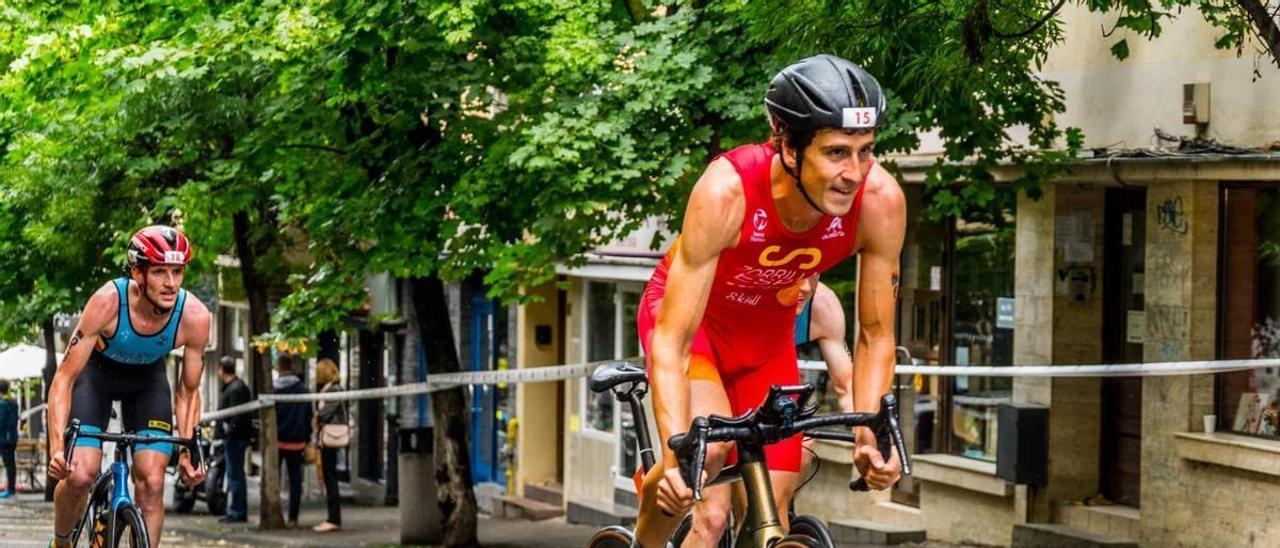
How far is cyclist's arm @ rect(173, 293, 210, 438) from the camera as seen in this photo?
394 inches

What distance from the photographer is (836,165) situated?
5.79 metres

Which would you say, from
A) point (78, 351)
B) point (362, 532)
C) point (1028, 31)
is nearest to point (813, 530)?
point (78, 351)

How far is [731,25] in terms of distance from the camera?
14.4 m

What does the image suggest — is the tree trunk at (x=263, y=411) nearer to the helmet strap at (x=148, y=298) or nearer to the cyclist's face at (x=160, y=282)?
the helmet strap at (x=148, y=298)

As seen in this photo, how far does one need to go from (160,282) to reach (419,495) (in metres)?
11.3

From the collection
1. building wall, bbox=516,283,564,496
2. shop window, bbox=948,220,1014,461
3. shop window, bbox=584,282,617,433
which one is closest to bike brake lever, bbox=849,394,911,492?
shop window, bbox=948,220,1014,461

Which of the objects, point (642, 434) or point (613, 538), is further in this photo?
point (613, 538)

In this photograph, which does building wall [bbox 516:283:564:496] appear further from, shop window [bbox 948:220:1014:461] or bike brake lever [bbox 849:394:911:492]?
bike brake lever [bbox 849:394:911:492]

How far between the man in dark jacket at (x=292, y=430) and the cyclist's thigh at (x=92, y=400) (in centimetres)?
1403

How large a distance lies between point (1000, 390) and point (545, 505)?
9945 millimetres

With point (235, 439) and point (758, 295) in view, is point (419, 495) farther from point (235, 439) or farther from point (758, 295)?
point (758, 295)

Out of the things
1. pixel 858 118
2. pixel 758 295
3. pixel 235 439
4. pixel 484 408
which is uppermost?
pixel 858 118

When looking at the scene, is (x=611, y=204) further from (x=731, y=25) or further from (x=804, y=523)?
(x=804, y=523)

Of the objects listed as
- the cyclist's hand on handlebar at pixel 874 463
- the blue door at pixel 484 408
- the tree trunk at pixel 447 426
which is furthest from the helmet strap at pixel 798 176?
the blue door at pixel 484 408
